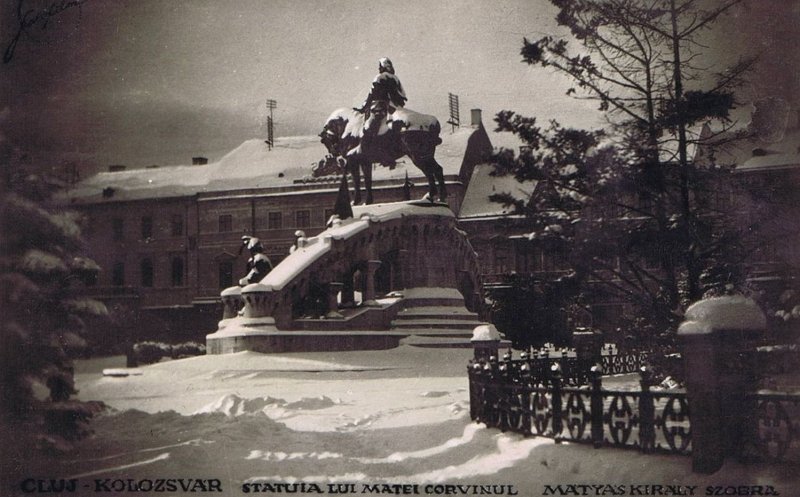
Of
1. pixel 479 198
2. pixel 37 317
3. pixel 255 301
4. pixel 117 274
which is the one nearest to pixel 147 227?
pixel 117 274

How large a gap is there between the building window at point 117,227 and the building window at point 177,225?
119 inches

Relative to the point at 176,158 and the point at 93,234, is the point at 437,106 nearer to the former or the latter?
the point at 176,158

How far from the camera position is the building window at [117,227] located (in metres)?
11.7

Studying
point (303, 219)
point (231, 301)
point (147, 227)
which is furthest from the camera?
point (303, 219)

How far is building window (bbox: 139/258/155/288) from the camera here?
41.2 ft

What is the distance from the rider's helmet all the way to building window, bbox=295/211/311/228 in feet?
23.0

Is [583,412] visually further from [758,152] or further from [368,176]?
Result: [368,176]

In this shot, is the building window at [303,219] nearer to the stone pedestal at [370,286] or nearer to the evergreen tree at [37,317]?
the stone pedestal at [370,286]

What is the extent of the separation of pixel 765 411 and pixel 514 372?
5.01m

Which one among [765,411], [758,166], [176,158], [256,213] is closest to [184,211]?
[176,158]

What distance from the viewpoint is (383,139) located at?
19094 millimetres

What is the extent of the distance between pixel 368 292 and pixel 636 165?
27.5 ft
